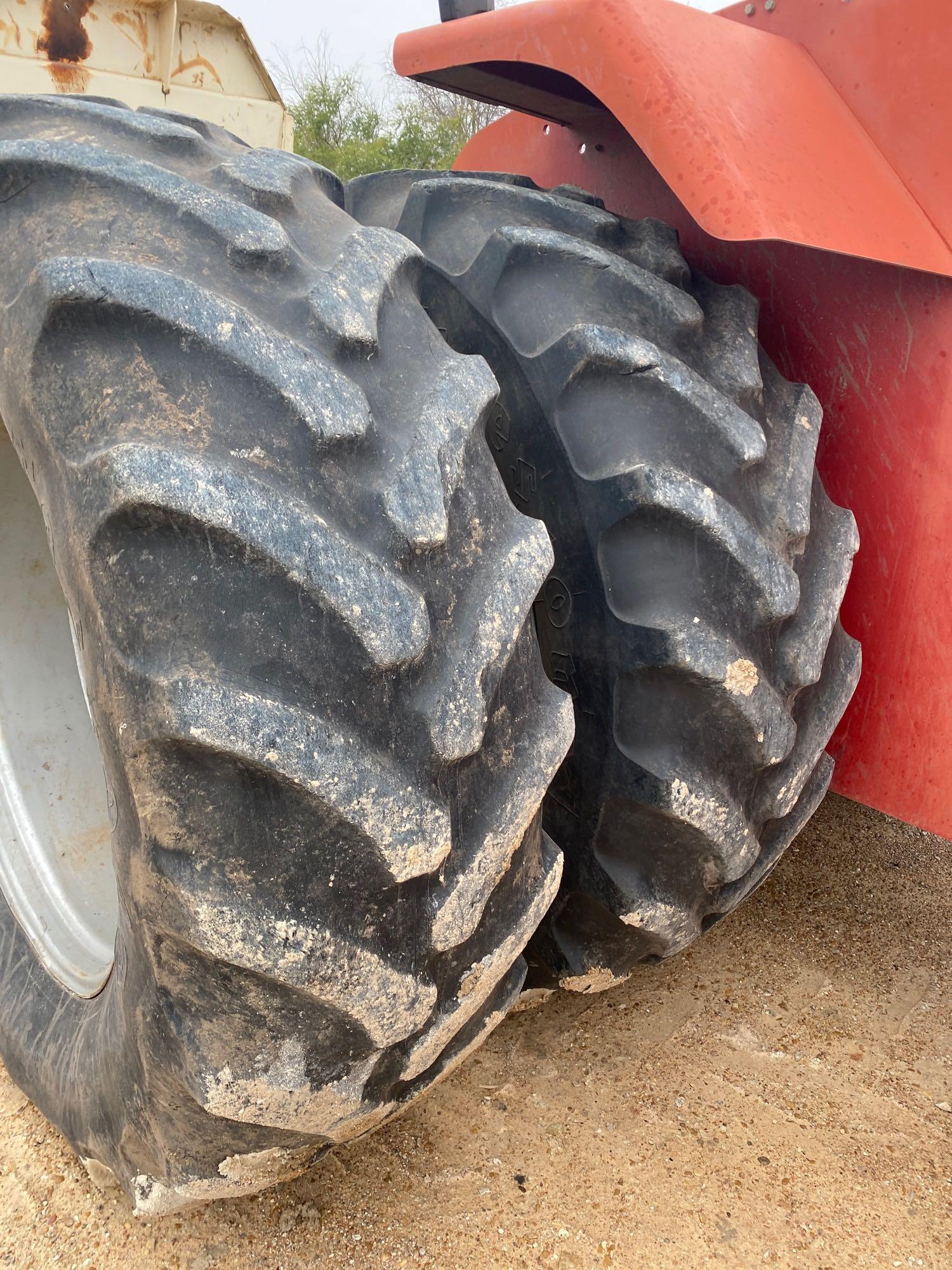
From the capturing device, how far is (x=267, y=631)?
2.36ft

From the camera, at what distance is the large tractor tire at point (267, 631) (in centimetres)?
72

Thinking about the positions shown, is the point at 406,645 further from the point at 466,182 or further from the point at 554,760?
the point at 466,182

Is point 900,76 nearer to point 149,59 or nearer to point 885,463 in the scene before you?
point 885,463

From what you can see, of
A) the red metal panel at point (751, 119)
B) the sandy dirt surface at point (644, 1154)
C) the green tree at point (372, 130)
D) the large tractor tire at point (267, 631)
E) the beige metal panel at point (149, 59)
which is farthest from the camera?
the green tree at point (372, 130)

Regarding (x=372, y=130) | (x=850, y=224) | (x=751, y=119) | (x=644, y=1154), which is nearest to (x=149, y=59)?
(x=751, y=119)

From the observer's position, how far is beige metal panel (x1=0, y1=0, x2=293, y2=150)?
2.11 meters

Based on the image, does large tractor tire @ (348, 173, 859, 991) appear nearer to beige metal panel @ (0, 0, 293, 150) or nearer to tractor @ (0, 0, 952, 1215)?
tractor @ (0, 0, 952, 1215)

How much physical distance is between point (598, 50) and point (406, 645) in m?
0.69

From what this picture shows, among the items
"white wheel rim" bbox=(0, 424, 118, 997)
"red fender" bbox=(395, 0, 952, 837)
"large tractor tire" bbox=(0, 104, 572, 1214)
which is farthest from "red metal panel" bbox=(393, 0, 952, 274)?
"white wheel rim" bbox=(0, 424, 118, 997)

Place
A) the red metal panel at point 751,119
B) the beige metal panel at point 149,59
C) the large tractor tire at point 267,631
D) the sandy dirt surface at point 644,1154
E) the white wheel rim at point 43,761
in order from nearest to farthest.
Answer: the large tractor tire at point 267,631, the red metal panel at point 751,119, the sandy dirt surface at point 644,1154, the white wheel rim at point 43,761, the beige metal panel at point 149,59

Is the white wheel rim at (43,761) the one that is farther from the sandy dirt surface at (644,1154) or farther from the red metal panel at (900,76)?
the red metal panel at (900,76)

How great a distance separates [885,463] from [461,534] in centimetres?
52

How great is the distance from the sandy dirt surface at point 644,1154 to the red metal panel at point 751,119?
98 centimetres

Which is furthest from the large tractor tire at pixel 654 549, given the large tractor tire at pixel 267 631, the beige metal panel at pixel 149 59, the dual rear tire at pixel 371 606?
the beige metal panel at pixel 149 59
